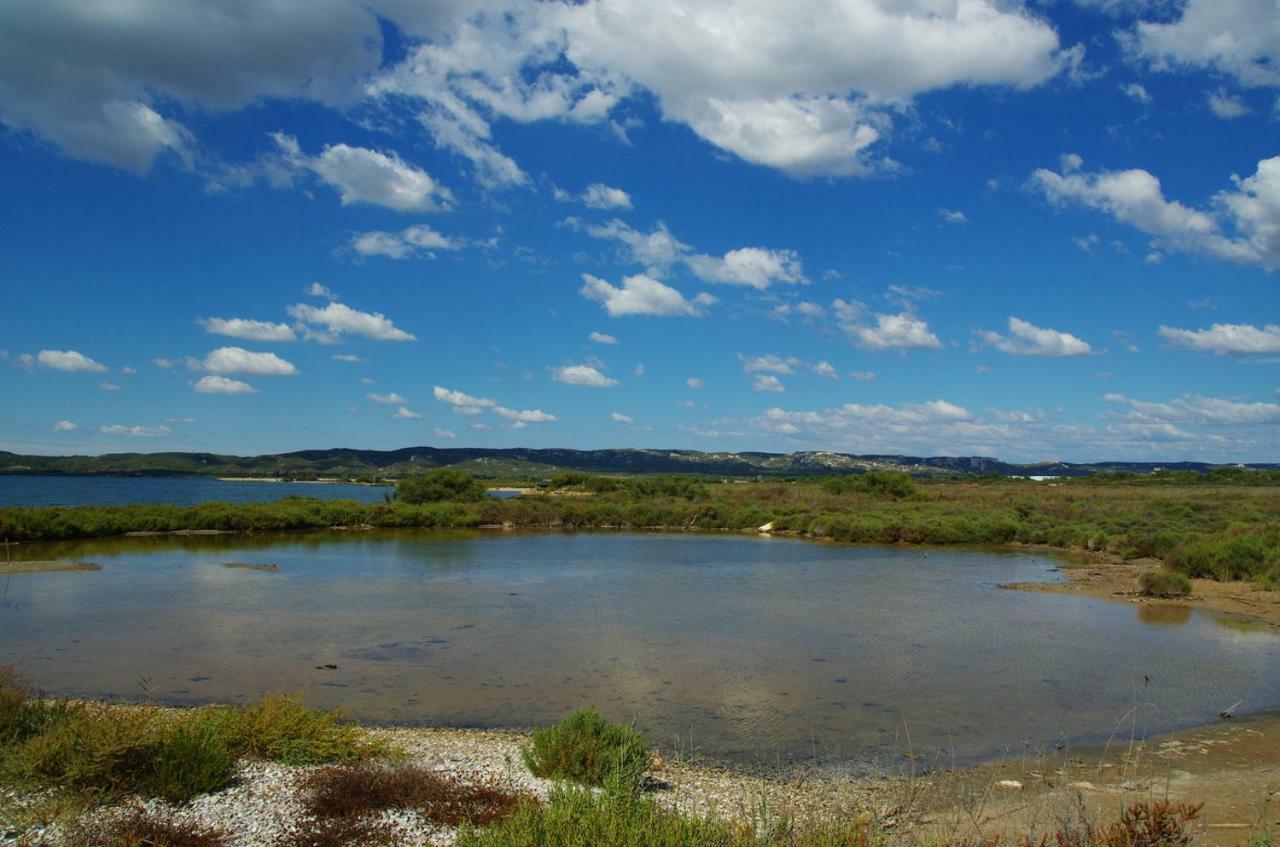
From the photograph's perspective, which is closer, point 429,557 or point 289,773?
point 289,773

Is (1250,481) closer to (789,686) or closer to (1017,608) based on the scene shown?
(1017,608)

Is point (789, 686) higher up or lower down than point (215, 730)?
lower down

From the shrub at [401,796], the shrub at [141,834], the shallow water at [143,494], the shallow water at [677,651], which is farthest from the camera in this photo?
the shallow water at [143,494]

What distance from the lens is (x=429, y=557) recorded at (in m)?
30.7

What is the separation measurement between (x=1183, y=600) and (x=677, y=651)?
14.4 metres

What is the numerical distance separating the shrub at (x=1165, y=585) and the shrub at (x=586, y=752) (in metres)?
19.2

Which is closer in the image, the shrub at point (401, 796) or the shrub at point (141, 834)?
the shrub at point (141, 834)

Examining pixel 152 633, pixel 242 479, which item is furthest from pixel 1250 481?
pixel 242 479

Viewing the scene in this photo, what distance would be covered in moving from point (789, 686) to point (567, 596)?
9.86 metres

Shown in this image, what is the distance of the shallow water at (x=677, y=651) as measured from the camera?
11219mm

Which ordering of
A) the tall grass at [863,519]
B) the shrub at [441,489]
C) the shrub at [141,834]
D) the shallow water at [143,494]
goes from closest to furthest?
the shrub at [141,834]
the tall grass at [863,519]
the shrub at [441,489]
the shallow water at [143,494]

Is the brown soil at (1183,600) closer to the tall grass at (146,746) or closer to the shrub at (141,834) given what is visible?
the tall grass at (146,746)

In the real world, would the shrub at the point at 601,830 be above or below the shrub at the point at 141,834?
above

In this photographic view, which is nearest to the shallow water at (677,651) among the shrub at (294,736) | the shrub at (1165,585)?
the shrub at (1165,585)
